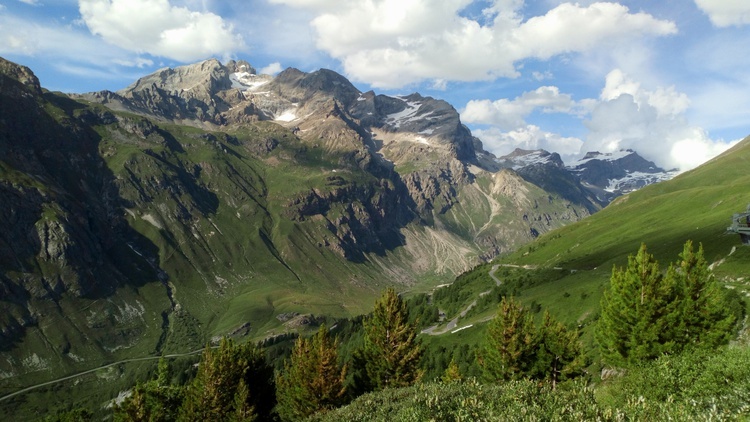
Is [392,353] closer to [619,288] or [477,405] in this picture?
[619,288]

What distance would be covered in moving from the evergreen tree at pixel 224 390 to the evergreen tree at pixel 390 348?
53.0ft

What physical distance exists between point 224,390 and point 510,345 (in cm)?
3690

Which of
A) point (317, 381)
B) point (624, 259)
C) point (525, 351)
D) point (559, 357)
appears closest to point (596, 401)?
point (525, 351)

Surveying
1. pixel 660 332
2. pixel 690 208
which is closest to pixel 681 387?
pixel 660 332

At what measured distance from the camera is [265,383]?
61844 mm

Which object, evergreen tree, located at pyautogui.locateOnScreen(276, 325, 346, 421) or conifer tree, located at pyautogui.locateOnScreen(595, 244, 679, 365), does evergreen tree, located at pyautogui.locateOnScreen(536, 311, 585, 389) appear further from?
evergreen tree, located at pyautogui.locateOnScreen(276, 325, 346, 421)

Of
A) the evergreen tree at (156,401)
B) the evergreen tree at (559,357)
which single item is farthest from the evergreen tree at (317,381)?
the evergreen tree at (559,357)

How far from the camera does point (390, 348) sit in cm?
5878

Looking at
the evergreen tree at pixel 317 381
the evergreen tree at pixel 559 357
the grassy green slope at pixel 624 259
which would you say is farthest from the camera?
the grassy green slope at pixel 624 259

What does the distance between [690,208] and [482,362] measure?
179 m

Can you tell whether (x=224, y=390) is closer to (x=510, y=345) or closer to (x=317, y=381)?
(x=317, y=381)

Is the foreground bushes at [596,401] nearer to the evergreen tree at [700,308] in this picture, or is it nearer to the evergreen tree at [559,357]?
the evergreen tree at [700,308]

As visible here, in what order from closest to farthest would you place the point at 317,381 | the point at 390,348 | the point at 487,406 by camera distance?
the point at 487,406 → the point at 317,381 → the point at 390,348

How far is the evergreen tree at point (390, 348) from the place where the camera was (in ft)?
190
